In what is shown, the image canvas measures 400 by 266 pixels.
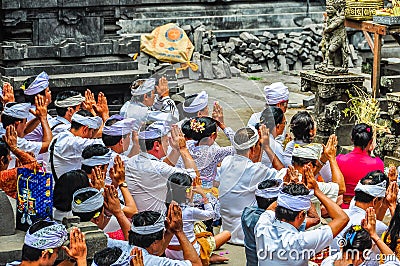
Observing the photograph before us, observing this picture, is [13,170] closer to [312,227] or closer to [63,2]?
[312,227]

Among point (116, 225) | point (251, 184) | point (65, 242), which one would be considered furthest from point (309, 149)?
point (65, 242)

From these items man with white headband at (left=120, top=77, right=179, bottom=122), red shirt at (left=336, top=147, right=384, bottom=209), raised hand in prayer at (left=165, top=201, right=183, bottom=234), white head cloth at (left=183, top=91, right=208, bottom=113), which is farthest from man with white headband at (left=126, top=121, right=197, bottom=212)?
red shirt at (left=336, top=147, right=384, bottom=209)

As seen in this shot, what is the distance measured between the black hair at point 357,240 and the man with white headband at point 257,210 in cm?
97

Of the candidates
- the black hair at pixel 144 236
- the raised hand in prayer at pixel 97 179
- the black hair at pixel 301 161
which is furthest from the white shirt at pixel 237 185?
the black hair at pixel 144 236

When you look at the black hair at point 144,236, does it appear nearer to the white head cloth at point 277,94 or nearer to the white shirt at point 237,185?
the white shirt at point 237,185

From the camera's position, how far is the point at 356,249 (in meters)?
6.34

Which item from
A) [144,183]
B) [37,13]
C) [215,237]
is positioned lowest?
[215,237]

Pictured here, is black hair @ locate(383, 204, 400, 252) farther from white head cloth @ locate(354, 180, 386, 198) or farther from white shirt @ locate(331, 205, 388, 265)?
white head cloth @ locate(354, 180, 386, 198)

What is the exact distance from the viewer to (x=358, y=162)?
8930 millimetres

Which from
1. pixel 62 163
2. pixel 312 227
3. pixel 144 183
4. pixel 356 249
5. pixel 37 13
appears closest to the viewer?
pixel 356 249

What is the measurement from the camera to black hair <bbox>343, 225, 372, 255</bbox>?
250 inches

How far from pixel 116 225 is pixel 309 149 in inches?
72.5

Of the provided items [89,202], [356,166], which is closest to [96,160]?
[89,202]

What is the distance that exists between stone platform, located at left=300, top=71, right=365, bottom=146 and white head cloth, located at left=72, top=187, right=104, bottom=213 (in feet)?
19.0
